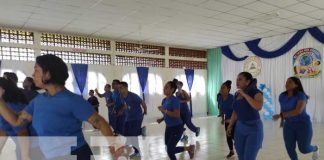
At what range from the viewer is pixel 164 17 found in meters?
6.84

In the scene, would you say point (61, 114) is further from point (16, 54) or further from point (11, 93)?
point (16, 54)

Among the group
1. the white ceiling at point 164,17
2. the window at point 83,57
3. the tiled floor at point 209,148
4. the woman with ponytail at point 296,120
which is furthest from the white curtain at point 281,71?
the woman with ponytail at point 296,120

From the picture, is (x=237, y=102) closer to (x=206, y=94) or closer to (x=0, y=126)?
(x=0, y=126)

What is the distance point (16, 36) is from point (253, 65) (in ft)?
26.7

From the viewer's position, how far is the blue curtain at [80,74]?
8703 millimetres

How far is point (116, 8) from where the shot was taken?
5.98 meters

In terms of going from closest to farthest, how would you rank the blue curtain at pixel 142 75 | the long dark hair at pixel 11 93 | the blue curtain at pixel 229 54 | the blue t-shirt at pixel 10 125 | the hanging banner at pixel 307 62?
the long dark hair at pixel 11 93, the blue t-shirt at pixel 10 125, the hanging banner at pixel 307 62, the blue curtain at pixel 142 75, the blue curtain at pixel 229 54

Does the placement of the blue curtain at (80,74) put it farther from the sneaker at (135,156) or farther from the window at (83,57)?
the sneaker at (135,156)

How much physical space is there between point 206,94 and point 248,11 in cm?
623

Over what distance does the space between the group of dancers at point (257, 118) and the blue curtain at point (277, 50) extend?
5.61m

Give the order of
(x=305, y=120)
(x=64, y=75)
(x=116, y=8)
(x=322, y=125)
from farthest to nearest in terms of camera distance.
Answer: (x=322, y=125) < (x=116, y=8) < (x=305, y=120) < (x=64, y=75)

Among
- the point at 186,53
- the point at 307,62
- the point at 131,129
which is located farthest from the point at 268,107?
the point at 131,129

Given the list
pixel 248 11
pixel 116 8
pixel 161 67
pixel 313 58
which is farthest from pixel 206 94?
pixel 116 8

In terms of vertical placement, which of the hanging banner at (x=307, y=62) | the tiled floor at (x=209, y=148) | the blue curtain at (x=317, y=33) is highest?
the blue curtain at (x=317, y=33)
